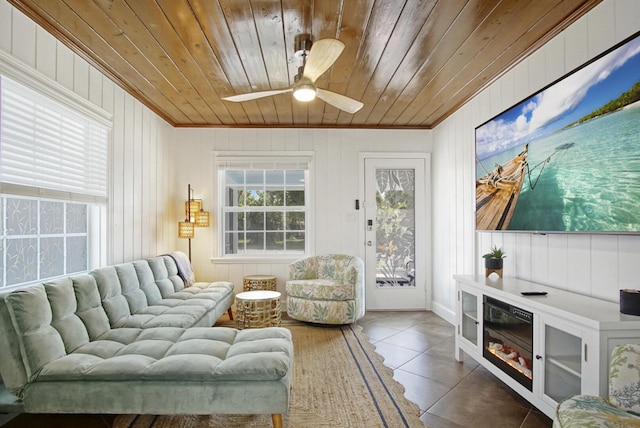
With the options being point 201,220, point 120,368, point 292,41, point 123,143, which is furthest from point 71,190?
point 292,41

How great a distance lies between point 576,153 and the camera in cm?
213

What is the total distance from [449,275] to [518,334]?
2.01 m

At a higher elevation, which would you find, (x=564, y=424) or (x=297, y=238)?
(x=297, y=238)

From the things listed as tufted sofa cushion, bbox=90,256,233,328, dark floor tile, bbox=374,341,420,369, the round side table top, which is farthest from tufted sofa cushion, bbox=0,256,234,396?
dark floor tile, bbox=374,341,420,369

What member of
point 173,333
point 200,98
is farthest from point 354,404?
point 200,98

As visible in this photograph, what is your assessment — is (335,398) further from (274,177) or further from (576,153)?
(274,177)

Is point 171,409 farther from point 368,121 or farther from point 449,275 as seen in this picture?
point 368,121

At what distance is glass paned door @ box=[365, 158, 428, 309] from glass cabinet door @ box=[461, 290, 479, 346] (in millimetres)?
1811

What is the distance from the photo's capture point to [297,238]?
488 centimetres

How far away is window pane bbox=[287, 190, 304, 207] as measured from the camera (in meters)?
4.89

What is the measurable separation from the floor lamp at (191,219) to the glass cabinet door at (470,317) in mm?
3141

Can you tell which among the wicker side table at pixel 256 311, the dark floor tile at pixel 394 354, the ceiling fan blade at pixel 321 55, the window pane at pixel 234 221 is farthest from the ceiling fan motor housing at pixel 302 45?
the window pane at pixel 234 221

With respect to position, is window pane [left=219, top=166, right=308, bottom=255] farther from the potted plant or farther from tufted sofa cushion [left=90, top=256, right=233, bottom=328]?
the potted plant

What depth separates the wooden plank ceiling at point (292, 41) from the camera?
2.15m
